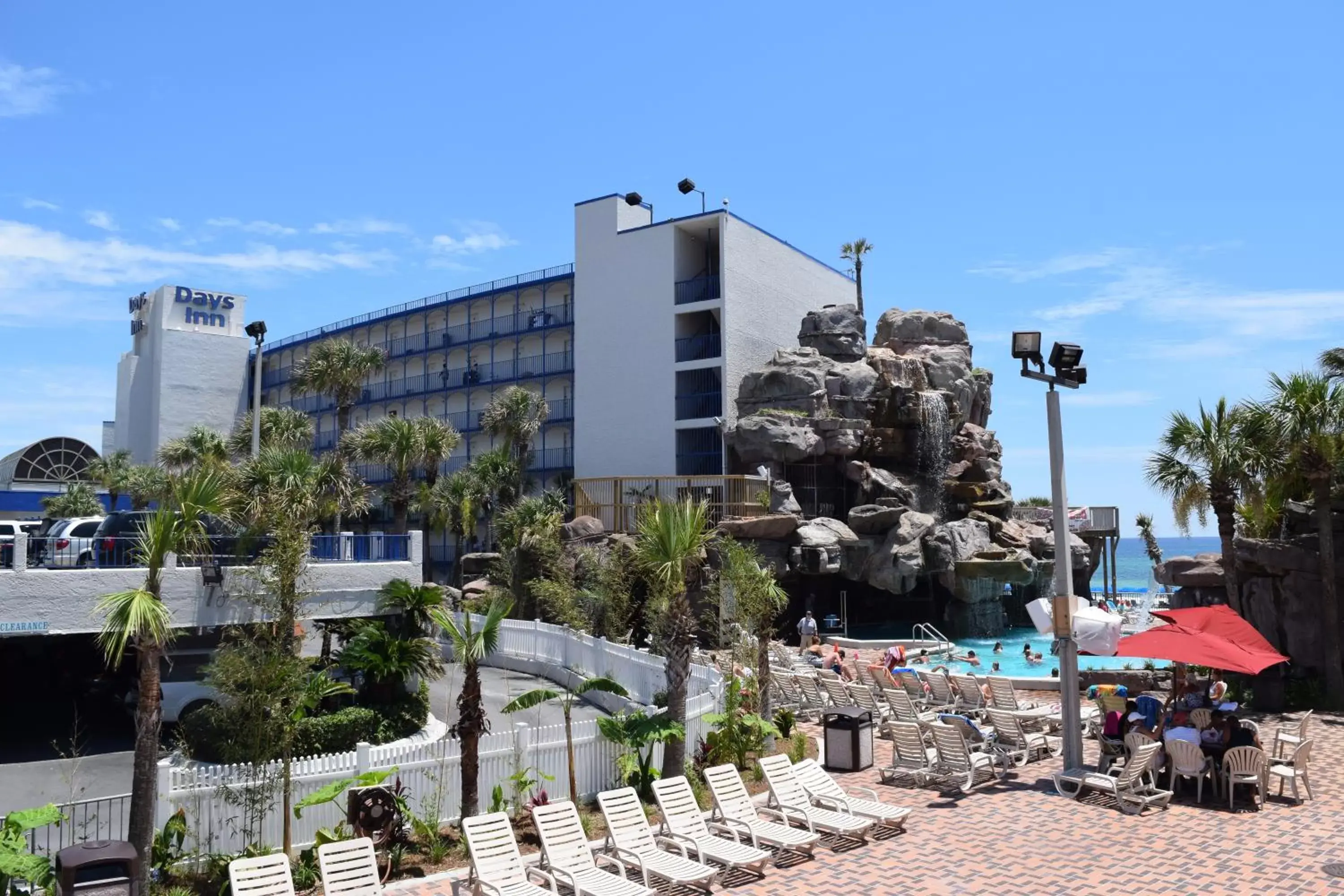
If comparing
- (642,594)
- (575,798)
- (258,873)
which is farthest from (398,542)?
(258,873)

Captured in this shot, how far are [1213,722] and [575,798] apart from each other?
827 centimetres

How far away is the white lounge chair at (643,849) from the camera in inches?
393

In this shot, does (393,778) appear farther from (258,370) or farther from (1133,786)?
(258,370)

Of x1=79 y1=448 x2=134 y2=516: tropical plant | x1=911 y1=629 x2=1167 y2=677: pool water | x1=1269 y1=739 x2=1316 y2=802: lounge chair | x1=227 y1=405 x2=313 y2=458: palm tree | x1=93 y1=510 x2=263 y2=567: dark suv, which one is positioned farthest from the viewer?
x1=79 y1=448 x2=134 y2=516: tropical plant

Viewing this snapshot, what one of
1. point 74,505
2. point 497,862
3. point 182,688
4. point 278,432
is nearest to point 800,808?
point 497,862

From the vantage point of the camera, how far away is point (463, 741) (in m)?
12.1

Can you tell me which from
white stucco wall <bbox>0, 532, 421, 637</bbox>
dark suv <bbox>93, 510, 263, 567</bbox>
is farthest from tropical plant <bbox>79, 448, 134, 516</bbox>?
white stucco wall <bbox>0, 532, 421, 637</bbox>

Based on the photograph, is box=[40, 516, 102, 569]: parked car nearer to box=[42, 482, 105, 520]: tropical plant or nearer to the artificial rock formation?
the artificial rock formation

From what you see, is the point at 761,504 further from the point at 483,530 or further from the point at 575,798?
the point at 575,798

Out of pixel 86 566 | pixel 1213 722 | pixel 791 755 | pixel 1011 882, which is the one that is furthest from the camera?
pixel 86 566

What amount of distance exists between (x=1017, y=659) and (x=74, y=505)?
1796 inches

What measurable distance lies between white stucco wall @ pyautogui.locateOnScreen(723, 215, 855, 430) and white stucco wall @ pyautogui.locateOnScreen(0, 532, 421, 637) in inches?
874

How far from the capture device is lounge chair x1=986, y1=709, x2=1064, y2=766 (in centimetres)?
1491

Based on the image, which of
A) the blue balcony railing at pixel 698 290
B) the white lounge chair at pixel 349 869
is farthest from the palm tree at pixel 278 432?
the white lounge chair at pixel 349 869
